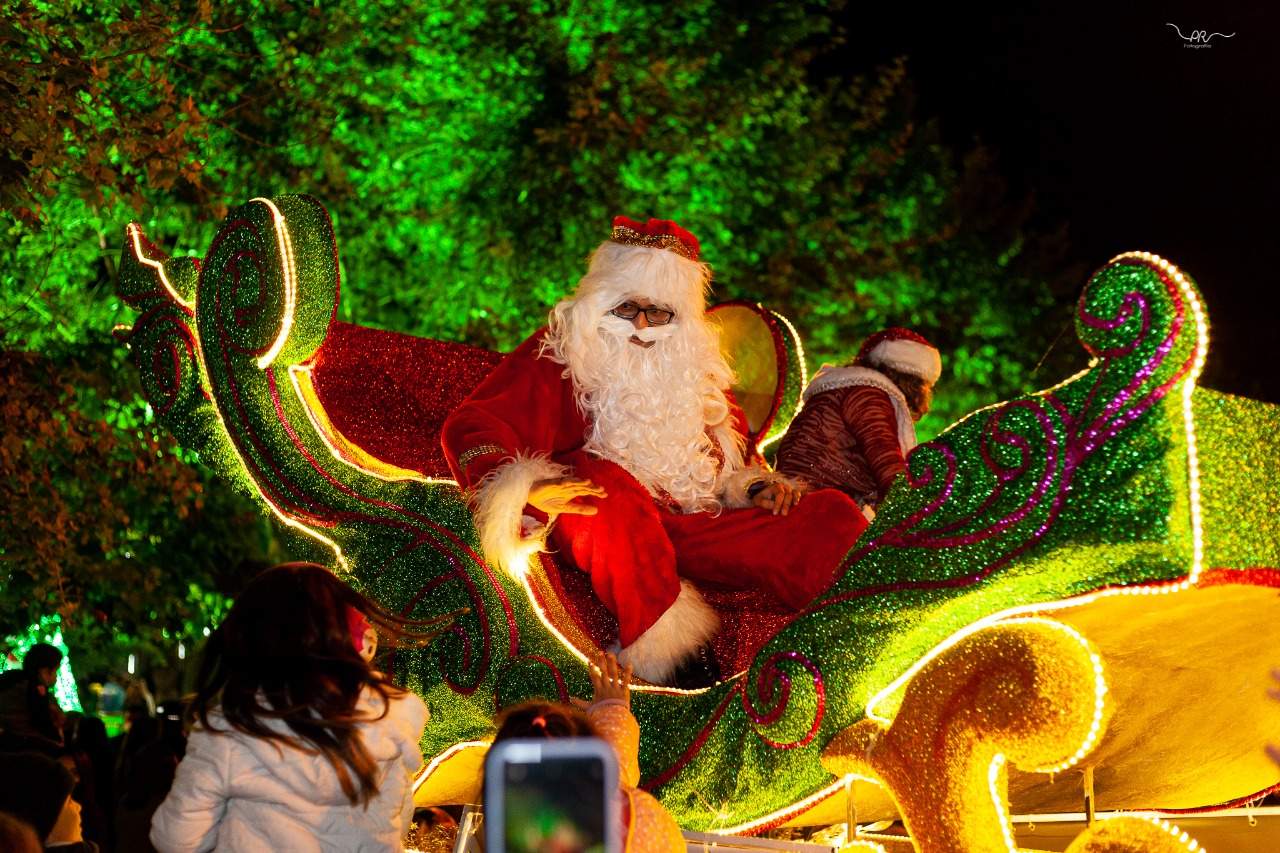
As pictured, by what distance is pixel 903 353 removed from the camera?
4.73 meters

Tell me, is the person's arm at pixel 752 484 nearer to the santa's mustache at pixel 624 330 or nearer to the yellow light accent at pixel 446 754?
the santa's mustache at pixel 624 330

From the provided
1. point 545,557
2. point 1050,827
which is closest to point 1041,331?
point 1050,827

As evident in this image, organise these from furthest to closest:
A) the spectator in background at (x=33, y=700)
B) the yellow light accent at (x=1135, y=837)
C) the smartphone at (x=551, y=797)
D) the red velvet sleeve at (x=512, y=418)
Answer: the spectator in background at (x=33, y=700) → the red velvet sleeve at (x=512, y=418) → the yellow light accent at (x=1135, y=837) → the smartphone at (x=551, y=797)

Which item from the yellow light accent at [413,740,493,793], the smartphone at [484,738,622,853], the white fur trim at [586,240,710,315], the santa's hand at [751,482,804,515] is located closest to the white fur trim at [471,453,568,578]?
the yellow light accent at [413,740,493,793]

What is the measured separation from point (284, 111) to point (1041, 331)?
7.60m

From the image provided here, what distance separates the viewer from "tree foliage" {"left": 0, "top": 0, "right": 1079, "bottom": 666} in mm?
9656

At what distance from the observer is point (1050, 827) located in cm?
502

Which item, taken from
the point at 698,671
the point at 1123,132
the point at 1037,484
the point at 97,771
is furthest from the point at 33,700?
the point at 1123,132

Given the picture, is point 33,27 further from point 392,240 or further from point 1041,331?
point 1041,331

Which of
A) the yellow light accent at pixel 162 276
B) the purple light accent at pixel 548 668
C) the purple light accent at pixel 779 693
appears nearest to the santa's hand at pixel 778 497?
the purple light accent at pixel 548 668

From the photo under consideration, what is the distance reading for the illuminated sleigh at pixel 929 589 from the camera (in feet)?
9.27

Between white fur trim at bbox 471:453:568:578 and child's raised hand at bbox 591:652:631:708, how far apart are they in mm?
372

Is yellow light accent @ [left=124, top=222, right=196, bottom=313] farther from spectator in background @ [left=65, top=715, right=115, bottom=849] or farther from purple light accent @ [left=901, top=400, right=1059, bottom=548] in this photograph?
purple light accent @ [left=901, top=400, right=1059, bottom=548]

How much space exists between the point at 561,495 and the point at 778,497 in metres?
0.73
